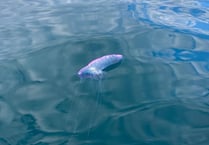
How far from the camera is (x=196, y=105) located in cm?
368

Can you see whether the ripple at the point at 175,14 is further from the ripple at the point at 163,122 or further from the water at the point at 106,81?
the ripple at the point at 163,122

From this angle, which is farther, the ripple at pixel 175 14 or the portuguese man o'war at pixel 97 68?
the ripple at pixel 175 14

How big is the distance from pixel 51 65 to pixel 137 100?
164cm

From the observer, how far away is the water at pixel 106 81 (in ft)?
10.9

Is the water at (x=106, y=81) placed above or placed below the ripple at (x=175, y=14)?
below

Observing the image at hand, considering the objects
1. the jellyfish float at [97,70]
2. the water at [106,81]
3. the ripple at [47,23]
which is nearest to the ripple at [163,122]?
the water at [106,81]

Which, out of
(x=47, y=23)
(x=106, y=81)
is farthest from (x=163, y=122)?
(x=47, y=23)

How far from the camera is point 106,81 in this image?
416 cm

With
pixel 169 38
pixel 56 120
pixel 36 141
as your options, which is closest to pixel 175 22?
pixel 169 38

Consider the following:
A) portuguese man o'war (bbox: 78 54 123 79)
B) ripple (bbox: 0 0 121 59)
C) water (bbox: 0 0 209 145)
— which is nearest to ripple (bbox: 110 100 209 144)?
water (bbox: 0 0 209 145)

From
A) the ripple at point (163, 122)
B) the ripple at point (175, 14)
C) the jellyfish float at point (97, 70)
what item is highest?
the ripple at point (175, 14)

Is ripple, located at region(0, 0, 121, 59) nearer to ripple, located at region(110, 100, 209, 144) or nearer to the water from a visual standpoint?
the water

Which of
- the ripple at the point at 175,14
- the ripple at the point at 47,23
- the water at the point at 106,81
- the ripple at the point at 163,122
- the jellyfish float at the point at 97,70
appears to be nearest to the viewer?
the ripple at the point at 163,122

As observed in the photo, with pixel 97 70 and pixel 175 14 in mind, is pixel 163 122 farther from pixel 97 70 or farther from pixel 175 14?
pixel 175 14
